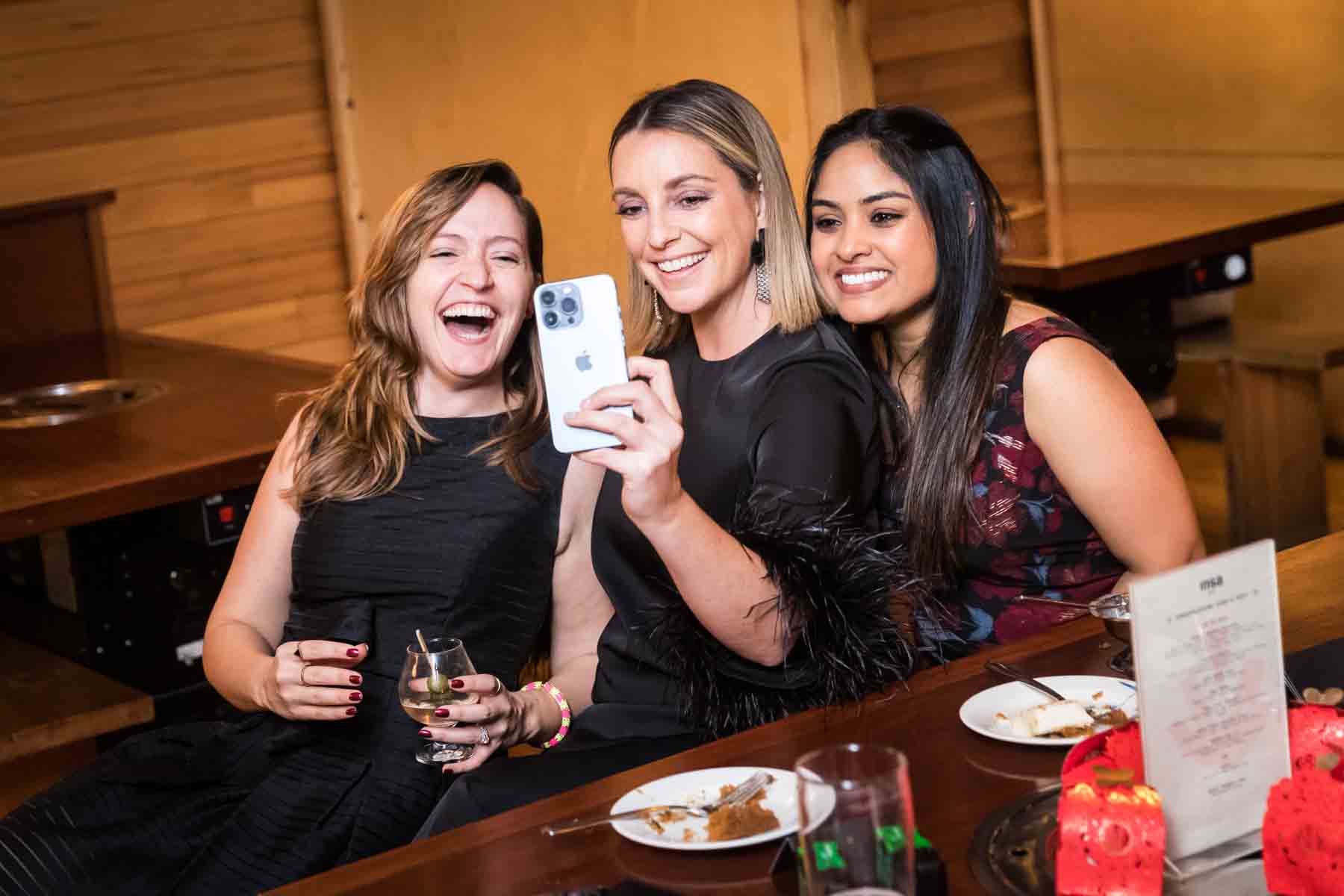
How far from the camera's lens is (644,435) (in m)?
1.51

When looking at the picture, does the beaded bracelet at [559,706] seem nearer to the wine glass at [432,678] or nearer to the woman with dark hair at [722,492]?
the woman with dark hair at [722,492]

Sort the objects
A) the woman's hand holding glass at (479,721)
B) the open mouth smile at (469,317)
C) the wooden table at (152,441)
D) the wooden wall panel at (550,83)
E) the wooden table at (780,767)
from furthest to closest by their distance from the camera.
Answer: the wooden wall panel at (550,83) < the wooden table at (152,441) < the open mouth smile at (469,317) < the woman's hand holding glass at (479,721) < the wooden table at (780,767)

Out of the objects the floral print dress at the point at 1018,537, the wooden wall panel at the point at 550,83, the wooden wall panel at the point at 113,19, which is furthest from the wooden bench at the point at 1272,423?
the wooden wall panel at the point at 113,19

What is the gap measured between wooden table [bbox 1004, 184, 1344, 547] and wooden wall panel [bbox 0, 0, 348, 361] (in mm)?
2215

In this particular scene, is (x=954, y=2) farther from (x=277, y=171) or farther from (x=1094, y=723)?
(x=1094, y=723)

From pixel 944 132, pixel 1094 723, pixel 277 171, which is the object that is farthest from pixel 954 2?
pixel 1094 723

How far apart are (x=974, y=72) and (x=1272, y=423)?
177 cm

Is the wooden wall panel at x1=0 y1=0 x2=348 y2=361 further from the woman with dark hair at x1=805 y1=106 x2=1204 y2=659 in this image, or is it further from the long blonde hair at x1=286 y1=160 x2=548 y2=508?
the woman with dark hair at x1=805 y1=106 x2=1204 y2=659

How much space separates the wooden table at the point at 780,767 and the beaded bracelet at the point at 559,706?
50 cm

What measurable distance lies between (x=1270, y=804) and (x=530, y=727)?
1.01 m

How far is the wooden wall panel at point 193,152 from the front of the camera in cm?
454

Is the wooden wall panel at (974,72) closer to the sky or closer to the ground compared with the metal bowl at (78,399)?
closer to the sky

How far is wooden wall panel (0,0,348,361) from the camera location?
454cm

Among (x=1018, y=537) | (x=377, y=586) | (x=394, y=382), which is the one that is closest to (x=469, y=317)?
(x=394, y=382)
